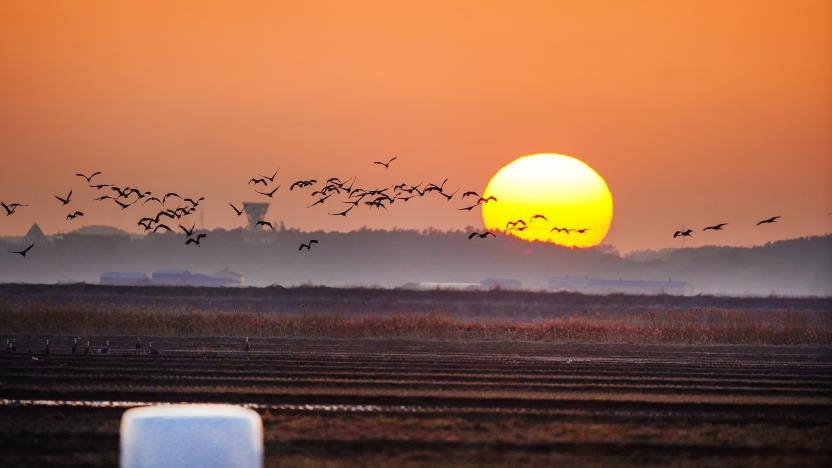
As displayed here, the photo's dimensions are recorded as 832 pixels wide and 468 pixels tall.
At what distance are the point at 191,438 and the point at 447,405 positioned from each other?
47.5 ft

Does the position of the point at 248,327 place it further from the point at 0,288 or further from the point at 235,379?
the point at 0,288

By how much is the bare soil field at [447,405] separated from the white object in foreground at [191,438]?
21.3 ft

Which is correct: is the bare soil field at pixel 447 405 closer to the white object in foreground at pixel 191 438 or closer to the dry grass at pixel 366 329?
the white object in foreground at pixel 191 438

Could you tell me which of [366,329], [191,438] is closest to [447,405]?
[191,438]

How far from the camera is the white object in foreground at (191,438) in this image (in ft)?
39.5

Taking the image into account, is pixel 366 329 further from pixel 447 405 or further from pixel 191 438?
pixel 191 438

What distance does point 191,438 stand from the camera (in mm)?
12211

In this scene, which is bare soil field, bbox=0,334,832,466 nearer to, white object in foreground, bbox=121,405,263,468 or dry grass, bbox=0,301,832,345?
white object in foreground, bbox=121,405,263,468

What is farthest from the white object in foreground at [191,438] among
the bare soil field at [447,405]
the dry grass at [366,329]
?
the dry grass at [366,329]

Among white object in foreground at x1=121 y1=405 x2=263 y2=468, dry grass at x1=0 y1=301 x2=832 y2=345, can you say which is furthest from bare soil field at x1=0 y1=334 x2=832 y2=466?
dry grass at x1=0 y1=301 x2=832 y2=345

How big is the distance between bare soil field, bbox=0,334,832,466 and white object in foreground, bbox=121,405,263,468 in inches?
255

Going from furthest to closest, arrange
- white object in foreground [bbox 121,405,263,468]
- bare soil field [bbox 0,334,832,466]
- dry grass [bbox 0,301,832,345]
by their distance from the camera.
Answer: dry grass [bbox 0,301,832,345] → bare soil field [bbox 0,334,832,466] → white object in foreground [bbox 121,405,263,468]

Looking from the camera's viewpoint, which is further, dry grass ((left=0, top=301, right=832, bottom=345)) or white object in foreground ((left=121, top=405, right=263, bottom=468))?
dry grass ((left=0, top=301, right=832, bottom=345))

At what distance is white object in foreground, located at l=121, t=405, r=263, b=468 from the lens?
12.0 m
